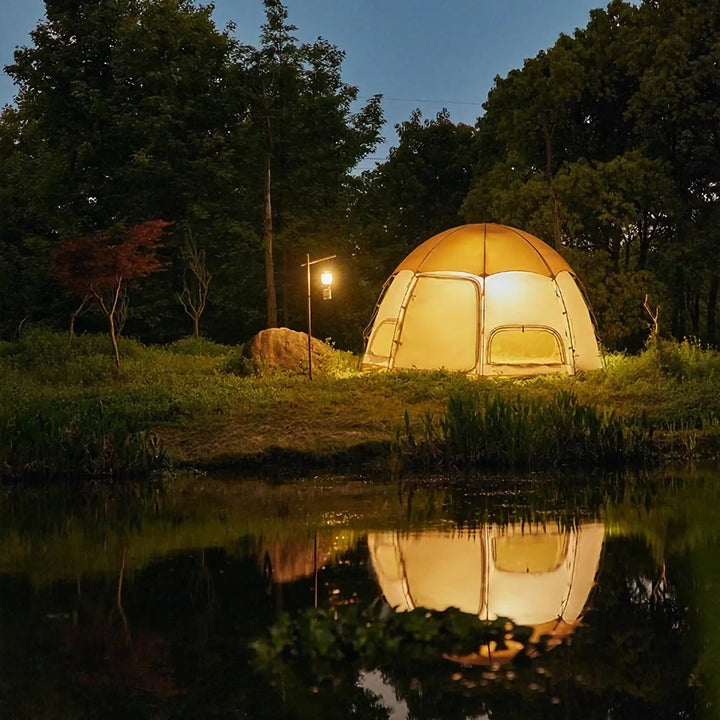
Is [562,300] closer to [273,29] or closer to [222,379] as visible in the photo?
[222,379]

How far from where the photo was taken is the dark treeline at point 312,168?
84.7ft

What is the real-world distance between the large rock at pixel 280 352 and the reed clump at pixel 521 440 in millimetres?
8020

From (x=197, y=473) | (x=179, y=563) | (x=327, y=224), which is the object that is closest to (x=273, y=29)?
(x=327, y=224)

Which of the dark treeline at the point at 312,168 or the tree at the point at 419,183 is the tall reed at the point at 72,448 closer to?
the dark treeline at the point at 312,168

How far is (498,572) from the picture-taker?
7.22 meters

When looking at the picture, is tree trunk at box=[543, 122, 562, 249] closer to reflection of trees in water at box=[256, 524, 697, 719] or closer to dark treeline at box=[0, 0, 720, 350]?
dark treeline at box=[0, 0, 720, 350]

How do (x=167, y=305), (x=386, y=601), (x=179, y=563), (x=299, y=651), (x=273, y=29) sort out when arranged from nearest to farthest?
(x=299, y=651)
(x=386, y=601)
(x=179, y=563)
(x=273, y=29)
(x=167, y=305)

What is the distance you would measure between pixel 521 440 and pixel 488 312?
309 inches

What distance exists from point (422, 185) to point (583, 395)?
17976 mm

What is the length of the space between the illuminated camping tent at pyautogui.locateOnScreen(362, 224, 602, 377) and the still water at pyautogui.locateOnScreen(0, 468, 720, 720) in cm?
912

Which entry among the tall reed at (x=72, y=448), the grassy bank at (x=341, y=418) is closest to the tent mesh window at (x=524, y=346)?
the grassy bank at (x=341, y=418)

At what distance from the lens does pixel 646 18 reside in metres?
26.0

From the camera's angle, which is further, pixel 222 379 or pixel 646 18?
pixel 646 18

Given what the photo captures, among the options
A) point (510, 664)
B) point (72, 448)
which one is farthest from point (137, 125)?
point (510, 664)
